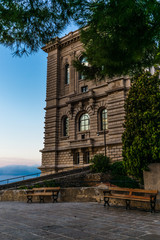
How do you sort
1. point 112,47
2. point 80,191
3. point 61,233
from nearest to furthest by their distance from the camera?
point 61,233
point 112,47
point 80,191

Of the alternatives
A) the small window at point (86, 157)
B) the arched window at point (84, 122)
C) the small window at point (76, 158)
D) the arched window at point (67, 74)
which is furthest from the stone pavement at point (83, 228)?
the arched window at point (67, 74)

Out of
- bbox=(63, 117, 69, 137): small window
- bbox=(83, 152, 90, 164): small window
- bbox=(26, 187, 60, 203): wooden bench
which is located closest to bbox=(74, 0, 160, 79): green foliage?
bbox=(26, 187, 60, 203): wooden bench

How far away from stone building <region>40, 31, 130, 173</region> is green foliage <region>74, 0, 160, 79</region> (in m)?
15.4

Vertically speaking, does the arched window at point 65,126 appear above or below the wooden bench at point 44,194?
above

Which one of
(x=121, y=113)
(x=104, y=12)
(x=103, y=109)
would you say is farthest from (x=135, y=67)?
(x=103, y=109)

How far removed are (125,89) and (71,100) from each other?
25.1ft

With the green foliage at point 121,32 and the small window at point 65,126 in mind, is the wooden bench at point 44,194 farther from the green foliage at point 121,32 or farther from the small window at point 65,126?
the small window at point 65,126

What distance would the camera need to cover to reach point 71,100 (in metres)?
28.7

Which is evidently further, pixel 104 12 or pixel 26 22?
pixel 26 22

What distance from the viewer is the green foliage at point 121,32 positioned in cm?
588

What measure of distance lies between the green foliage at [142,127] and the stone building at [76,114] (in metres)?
10.9

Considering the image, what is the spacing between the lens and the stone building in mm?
24297

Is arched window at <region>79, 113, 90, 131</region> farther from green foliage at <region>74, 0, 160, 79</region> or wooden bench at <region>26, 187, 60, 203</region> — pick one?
green foliage at <region>74, 0, 160, 79</region>

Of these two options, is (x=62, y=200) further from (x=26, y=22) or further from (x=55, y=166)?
(x=55, y=166)
